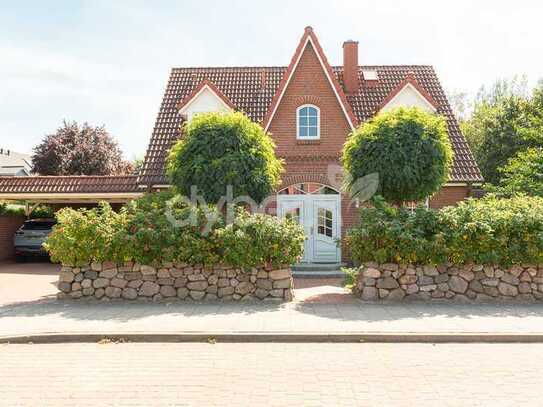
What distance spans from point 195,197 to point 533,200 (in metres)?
8.59

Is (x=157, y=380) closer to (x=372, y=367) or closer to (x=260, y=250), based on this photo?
(x=372, y=367)

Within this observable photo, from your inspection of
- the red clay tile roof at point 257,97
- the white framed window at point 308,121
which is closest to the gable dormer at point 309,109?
the white framed window at point 308,121

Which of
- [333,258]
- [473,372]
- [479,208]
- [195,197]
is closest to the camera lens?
[473,372]

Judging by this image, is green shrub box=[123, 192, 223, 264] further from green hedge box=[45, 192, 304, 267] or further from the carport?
the carport

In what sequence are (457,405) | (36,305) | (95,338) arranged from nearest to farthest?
1. (457,405)
2. (95,338)
3. (36,305)

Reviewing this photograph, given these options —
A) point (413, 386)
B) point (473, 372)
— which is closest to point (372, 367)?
point (413, 386)

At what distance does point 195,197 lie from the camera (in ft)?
38.5

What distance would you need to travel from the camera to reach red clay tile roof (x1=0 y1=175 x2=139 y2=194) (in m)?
17.8

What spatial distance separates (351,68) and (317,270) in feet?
28.8

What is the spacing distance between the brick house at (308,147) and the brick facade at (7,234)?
183cm

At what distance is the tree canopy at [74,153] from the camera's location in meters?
27.5

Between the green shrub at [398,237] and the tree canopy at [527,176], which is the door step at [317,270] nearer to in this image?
the green shrub at [398,237]

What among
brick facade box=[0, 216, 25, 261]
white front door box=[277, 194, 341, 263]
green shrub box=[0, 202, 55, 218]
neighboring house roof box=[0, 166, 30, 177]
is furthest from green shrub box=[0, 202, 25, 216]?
neighboring house roof box=[0, 166, 30, 177]

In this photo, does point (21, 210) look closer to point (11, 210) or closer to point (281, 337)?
point (11, 210)
